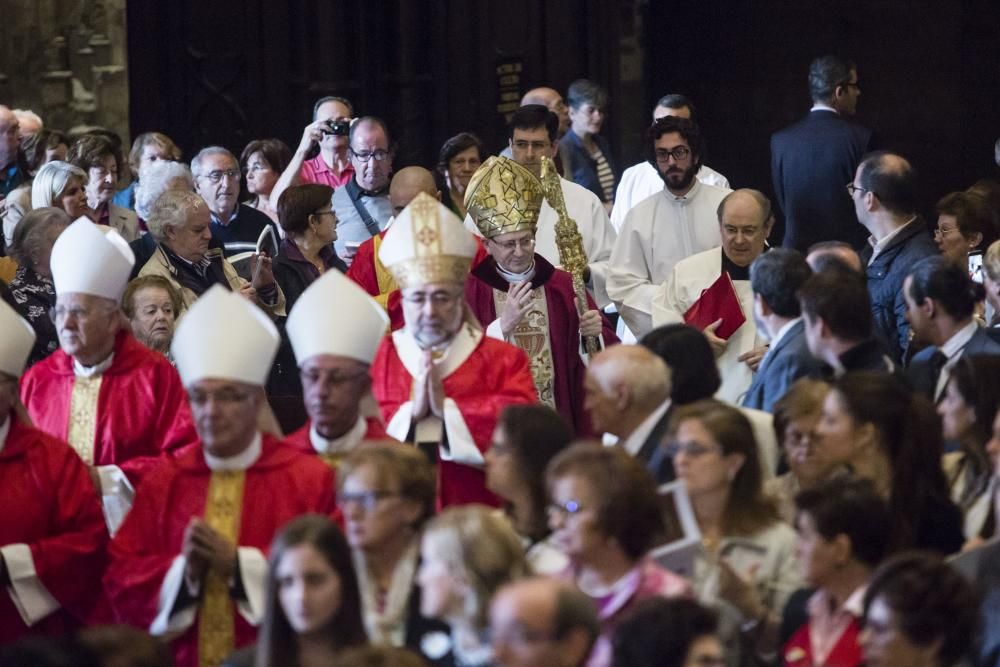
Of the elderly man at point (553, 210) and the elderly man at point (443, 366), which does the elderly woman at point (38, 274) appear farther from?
the elderly man at point (553, 210)

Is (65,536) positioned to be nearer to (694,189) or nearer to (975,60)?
(694,189)

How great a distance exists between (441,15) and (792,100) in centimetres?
265

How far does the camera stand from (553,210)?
10938 millimetres

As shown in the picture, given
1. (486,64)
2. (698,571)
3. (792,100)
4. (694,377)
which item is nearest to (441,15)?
(486,64)

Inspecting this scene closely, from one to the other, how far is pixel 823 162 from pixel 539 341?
132 inches

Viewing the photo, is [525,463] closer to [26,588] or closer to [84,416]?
[26,588]

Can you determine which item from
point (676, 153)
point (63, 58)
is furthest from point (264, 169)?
point (63, 58)

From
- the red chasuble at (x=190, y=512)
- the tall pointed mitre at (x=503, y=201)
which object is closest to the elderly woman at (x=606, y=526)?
the red chasuble at (x=190, y=512)

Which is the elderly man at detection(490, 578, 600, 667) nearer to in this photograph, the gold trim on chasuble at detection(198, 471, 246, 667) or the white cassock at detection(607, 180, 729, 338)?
the gold trim on chasuble at detection(198, 471, 246, 667)

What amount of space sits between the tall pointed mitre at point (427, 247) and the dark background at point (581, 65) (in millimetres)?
6592

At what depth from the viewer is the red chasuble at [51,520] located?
664 cm

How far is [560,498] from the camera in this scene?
536 cm

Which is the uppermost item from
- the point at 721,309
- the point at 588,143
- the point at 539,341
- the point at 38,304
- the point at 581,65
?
the point at 581,65

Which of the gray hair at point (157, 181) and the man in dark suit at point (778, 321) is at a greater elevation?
the gray hair at point (157, 181)
